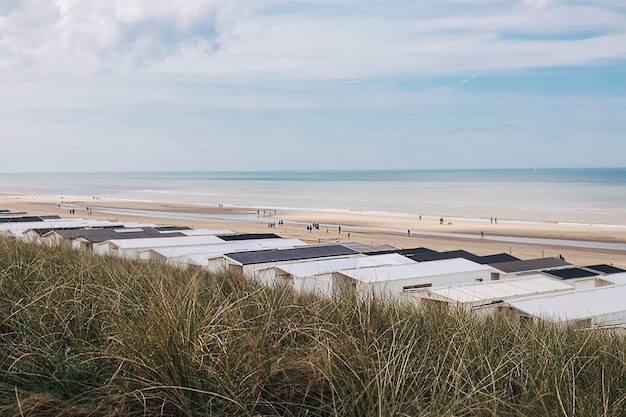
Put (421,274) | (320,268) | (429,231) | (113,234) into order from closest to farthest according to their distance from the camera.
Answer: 1. (421,274)
2. (320,268)
3. (113,234)
4. (429,231)

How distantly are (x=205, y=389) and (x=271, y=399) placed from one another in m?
0.35

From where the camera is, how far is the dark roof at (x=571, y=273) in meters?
16.9

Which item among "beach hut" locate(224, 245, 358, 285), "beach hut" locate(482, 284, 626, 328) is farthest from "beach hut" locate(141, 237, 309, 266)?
"beach hut" locate(482, 284, 626, 328)

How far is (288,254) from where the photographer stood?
18375mm

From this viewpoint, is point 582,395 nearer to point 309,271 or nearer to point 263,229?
point 309,271

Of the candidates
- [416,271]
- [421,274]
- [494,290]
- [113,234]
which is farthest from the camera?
[113,234]

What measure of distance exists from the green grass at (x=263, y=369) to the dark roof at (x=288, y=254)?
1218 centimetres

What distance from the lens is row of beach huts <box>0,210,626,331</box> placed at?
37.2 feet

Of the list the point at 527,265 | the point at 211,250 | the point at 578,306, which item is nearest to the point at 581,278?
the point at 527,265

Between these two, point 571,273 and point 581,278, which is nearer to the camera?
point 581,278

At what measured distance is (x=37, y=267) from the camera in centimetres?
497

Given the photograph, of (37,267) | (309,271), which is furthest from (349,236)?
(37,267)

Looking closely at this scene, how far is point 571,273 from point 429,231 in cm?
2536

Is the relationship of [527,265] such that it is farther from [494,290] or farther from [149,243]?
[149,243]
